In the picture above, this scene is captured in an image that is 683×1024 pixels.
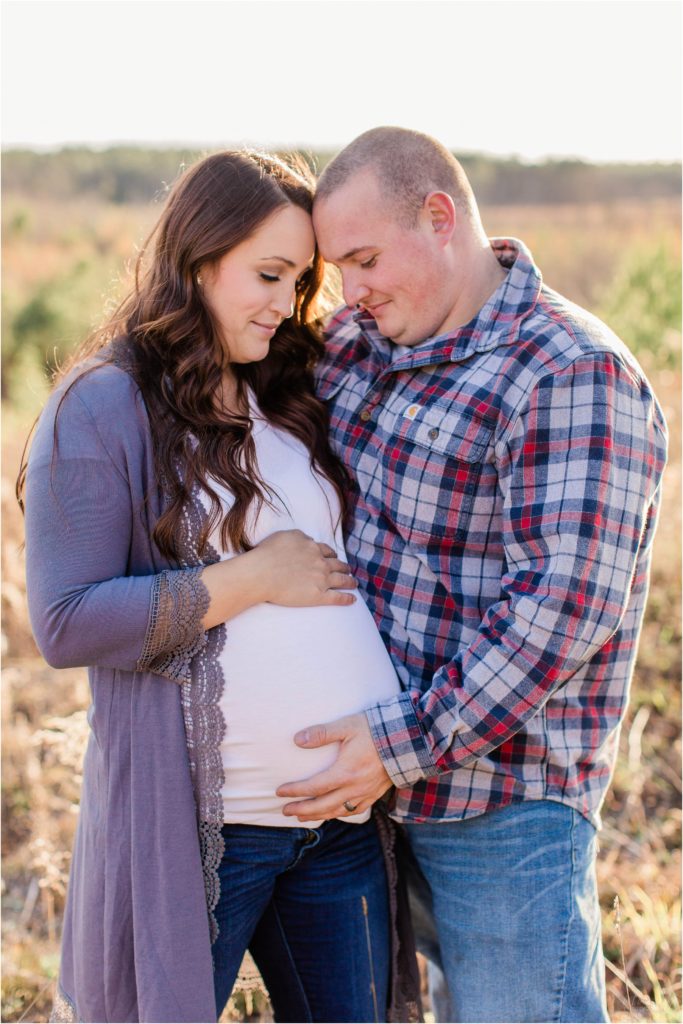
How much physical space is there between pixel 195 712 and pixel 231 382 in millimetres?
844

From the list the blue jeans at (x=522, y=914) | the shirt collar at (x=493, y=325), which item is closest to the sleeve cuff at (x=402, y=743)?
the blue jeans at (x=522, y=914)

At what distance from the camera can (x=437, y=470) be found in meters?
2.15

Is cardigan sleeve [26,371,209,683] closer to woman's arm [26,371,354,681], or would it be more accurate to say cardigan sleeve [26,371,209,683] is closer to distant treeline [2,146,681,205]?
woman's arm [26,371,354,681]

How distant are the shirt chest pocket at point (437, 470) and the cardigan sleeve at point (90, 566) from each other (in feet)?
1.77

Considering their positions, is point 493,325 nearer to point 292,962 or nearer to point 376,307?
point 376,307

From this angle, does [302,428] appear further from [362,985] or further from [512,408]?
[362,985]

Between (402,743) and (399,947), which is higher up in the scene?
(402,743)

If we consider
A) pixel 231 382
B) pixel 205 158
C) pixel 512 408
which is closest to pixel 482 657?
pixel 512 408

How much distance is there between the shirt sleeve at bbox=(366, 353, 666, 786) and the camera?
76.3 inches

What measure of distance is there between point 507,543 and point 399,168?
0.98 metres

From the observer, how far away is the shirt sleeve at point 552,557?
6.36 feet

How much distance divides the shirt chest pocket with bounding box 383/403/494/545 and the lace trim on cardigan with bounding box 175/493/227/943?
1.71 feet

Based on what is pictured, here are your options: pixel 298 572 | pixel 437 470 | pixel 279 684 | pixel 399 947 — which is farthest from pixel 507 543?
pixel 399 947

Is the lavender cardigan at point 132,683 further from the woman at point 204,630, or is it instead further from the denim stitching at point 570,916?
the denim stitching at point 570,916
